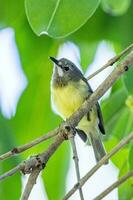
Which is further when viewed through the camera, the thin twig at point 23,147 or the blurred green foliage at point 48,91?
the blurred green foliage at point 48,91

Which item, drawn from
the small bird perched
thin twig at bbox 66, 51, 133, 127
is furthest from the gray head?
thin twig at bbox 66, 51, 133, 127

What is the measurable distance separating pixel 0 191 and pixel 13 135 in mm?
182

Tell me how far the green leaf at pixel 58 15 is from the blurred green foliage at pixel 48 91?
0.04 ft

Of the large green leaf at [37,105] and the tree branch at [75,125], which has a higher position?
the large green leaf at [37,105]

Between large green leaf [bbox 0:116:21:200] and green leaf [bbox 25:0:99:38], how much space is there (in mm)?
361

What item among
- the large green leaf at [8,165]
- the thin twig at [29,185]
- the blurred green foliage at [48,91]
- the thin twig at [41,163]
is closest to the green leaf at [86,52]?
the blurred green foliage at [48,91]

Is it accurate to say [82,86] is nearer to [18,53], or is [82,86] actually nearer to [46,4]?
[18,53]

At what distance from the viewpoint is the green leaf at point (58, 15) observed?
5.63 feet

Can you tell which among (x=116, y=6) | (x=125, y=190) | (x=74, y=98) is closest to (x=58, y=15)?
(x=116, y=6)

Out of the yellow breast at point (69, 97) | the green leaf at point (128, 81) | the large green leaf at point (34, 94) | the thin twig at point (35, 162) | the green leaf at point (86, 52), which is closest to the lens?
the thin twig at point (35, 162)

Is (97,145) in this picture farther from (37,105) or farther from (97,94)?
(97,94)

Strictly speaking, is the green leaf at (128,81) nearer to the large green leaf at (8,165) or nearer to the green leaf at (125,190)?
the green leaf at (125,190)

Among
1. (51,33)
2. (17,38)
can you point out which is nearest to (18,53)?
(17,38)

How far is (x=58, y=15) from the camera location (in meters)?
1.81
